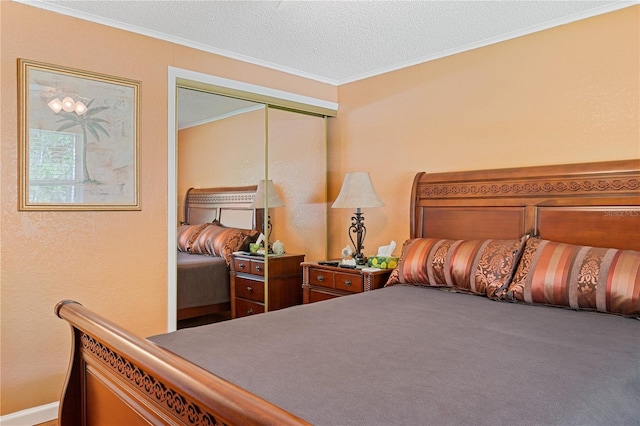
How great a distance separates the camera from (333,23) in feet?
9.81

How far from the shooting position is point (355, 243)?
427 cm

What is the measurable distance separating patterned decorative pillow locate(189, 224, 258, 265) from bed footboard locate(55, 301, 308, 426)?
1.51m

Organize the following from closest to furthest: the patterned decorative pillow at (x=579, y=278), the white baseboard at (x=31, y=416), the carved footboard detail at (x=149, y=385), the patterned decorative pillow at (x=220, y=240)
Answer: the carved footboard detail at (x=149, y=385), the patterned decorative pillow at (x=579, y=278), the white baseboard at (x=31, y=416), the patterned decorative pillow at (x=220, y=240)

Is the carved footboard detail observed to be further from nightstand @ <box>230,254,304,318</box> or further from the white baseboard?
nightstand @ <box>230,254,304,318</box>

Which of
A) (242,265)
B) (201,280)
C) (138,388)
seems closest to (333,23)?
(242,265)

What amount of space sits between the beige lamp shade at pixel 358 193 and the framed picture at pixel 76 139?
62.8 inches

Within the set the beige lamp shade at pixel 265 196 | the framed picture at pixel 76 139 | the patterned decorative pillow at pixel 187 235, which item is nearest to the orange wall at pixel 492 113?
the beige lamp shade at pixel 265 196

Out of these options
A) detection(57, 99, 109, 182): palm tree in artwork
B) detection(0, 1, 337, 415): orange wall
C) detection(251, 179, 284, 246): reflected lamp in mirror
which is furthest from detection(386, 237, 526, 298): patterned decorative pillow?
detection(57, 99, 109, 182): palm tree in artwork

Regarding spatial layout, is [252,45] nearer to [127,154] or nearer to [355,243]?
[127,154]

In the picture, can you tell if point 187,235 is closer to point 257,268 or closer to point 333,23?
point 257,268

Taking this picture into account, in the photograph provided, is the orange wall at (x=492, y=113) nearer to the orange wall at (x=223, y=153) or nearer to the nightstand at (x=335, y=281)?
the nightstand at (x=335, y=281)

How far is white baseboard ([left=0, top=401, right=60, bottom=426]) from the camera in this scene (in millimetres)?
2602

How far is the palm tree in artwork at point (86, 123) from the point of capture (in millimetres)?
2809

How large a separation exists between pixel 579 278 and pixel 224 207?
8.12 feet
